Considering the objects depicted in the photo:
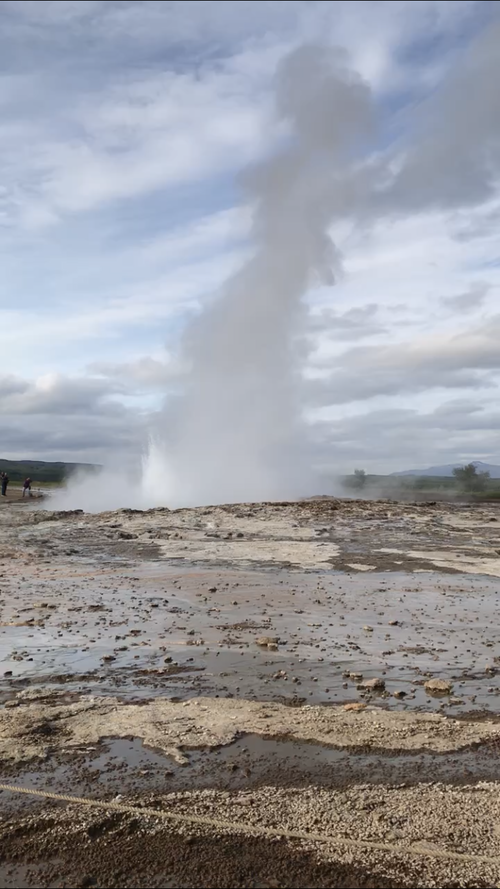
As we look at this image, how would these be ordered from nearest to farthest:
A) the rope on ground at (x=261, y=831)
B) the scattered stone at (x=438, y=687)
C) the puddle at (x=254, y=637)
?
the rope on ground at (x=261, y=831)
the scattered stone at (x=438, y=687)
the puddle at (x=254, y=637)

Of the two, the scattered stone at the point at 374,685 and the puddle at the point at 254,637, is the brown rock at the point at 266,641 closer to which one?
the puddle at the point at 254,637

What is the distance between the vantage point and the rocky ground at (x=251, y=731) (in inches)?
189

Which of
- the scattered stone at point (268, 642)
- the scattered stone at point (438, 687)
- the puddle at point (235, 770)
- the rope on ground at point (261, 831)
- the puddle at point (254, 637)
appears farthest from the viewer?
the scattered stone at point (268, 642)

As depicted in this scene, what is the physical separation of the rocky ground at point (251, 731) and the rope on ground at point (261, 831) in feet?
0.05

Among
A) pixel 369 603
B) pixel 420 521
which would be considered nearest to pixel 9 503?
pixel 420 521

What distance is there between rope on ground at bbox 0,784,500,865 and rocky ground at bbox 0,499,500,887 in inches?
0.6

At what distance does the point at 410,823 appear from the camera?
5.21 m

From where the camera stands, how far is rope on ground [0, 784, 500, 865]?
476 cm

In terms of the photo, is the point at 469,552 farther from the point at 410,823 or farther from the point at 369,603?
the point at 410,823

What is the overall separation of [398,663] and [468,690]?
144 cm

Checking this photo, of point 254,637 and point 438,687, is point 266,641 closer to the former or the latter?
point 254,637

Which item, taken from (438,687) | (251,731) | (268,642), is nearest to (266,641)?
(268,642)

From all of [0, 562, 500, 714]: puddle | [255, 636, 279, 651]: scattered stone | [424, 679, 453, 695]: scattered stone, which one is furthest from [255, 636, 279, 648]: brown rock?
[424, 679, 453, 695]: scattered stone

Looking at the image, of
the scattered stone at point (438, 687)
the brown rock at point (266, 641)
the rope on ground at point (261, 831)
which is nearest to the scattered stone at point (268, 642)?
the brown rock at point (266, 641)
